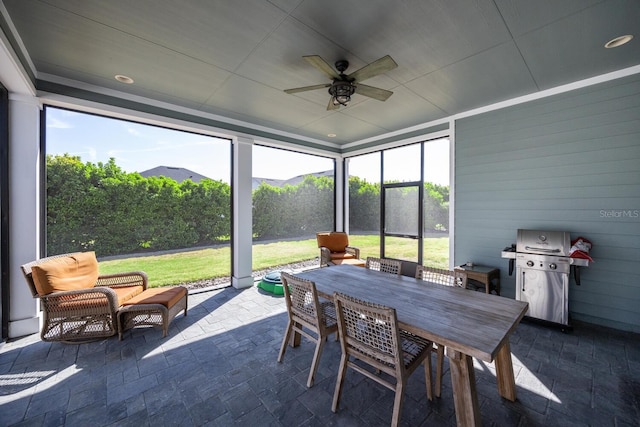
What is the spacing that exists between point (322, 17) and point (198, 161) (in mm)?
4032

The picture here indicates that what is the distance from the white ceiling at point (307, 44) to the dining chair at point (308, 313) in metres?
2.20

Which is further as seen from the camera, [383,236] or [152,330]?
[383,236]

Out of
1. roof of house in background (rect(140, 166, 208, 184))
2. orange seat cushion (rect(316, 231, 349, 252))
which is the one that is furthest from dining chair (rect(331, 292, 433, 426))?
roof of house in background (rect(140, 166, 208, 184))

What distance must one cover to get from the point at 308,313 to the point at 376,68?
7.49ft

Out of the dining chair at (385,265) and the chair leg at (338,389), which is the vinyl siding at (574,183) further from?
the chair leg at (338,389)

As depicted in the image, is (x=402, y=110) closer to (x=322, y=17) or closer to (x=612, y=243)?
(x=322, y=17)

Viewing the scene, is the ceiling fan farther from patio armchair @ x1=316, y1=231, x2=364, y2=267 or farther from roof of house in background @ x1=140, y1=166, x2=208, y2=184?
roof of house in background @ x1=140, y1=166, x2=208, y2=184

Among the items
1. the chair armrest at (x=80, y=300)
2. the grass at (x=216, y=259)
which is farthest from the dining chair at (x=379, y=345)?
the grass at (x=216, y=259)

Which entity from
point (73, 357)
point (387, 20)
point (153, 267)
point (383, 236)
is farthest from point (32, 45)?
point (383, 236)

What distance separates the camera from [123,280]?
315 centimetres

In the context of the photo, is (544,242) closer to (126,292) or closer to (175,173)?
(126,292)

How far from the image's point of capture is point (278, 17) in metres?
2.03

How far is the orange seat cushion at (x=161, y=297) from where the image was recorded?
2.78m

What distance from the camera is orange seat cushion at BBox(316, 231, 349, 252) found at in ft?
17.4
